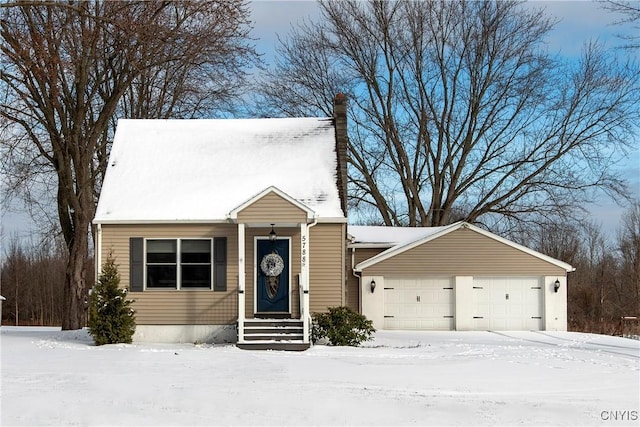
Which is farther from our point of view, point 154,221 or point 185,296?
point 185,296

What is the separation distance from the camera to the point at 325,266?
64.6 feet

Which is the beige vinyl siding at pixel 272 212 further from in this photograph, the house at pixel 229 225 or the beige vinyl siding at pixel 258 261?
the beige vinyl siding at pixel 258 261

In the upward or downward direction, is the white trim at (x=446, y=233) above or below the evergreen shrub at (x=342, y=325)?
above

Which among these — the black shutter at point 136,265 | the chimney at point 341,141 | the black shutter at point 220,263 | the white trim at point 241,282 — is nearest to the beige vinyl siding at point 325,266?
the chimney at point 341,141

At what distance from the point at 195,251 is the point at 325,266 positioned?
3.18 metres

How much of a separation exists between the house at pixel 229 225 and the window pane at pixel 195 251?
0.08ft

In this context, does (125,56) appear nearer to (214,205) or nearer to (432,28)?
(214,205)

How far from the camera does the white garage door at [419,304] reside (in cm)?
2572

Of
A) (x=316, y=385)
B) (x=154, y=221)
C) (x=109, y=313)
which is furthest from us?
(x=154, y=221)

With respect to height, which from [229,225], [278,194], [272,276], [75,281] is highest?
[278,194]

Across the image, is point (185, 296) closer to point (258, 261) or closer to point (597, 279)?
point (258, 261)

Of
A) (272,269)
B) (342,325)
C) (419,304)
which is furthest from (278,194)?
(419,304)

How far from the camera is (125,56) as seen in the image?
1028 inches

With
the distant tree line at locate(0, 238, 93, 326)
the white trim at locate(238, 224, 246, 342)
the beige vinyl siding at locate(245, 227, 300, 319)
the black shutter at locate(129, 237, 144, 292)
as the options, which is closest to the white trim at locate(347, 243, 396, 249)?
the beige vinyl siding at locate(245, 227, 300, 319)
